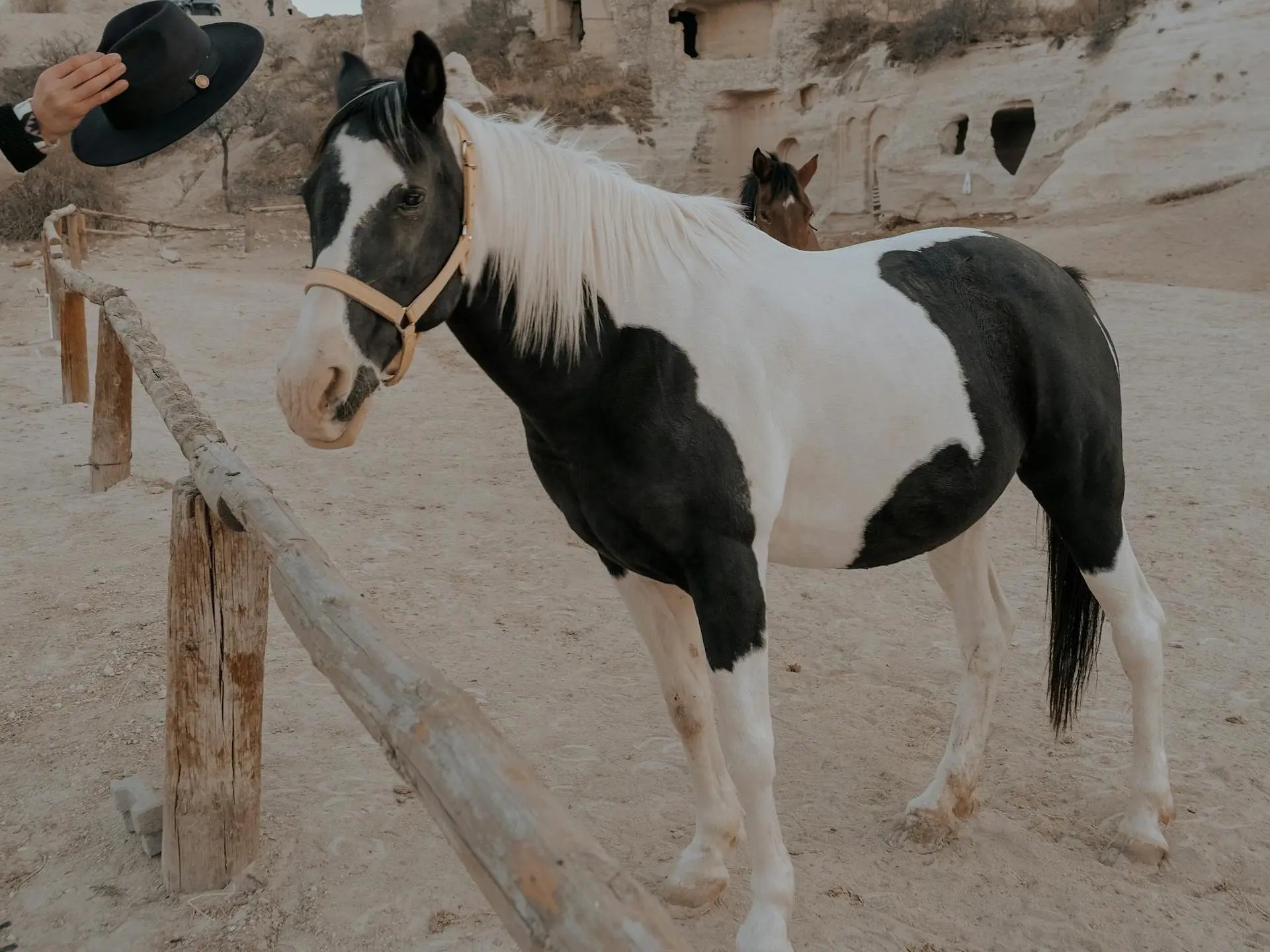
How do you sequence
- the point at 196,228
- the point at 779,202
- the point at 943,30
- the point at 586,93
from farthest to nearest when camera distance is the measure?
the point at 586,93
the point at 943,30
the point at 196,228
the point at 779,202

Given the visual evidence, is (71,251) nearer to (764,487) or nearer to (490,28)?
(764,487)

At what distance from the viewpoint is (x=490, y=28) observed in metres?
28.3

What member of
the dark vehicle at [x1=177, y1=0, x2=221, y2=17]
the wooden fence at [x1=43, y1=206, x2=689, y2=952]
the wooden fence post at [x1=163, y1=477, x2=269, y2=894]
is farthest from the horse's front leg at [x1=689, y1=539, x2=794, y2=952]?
the dark vehicle at [x1=177, y1=0, x2=221, y2=17]

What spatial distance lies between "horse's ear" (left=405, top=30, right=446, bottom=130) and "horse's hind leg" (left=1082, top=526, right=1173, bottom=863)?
91.4 inches

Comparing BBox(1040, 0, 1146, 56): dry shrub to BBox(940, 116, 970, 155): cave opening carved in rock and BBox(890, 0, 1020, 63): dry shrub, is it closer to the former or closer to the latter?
BBox(890, 0, 1020, 63): dry shrub

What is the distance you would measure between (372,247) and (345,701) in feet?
3.10

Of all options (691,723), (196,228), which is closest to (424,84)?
(691,723)

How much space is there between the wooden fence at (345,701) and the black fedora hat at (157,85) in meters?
0.85

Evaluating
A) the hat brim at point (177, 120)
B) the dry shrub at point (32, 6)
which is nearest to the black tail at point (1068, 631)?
the hat brim at point (177, 120)

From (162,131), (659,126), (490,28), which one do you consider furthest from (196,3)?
(162,131)

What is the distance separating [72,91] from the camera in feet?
6.82

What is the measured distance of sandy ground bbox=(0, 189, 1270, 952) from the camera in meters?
2.59

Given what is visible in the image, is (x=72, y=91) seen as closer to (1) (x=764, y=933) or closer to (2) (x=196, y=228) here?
(1) (x=764, y=933)

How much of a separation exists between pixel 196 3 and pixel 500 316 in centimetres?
3900
